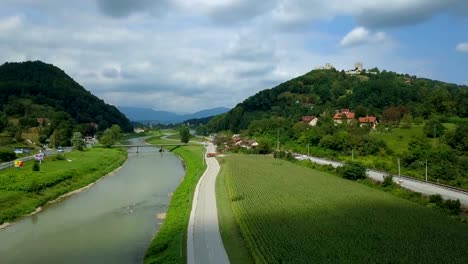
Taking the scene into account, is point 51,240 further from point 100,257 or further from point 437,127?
point 437,127

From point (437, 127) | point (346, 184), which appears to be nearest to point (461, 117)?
point (437, 127)

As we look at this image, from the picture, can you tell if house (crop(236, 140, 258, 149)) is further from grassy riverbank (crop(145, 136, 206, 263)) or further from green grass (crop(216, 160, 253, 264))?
grassy riverbank (crop(145, 136, 206, 263))

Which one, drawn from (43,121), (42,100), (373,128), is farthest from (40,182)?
(42,100)

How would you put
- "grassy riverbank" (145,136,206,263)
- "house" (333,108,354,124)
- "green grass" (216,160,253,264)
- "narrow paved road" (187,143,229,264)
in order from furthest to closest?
"house" (333,108,354,124), "grassy riverbank" (145,136,206,263), "narrow paved road" (187,143,229,264), "green grass" (216,160,253,264)

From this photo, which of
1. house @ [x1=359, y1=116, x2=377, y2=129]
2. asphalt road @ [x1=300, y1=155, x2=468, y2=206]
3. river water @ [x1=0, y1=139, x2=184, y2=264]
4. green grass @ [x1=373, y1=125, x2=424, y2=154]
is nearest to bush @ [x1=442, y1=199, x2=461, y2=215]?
asphalt road @ [x1=300, y1=155, x2=468, y2=206]

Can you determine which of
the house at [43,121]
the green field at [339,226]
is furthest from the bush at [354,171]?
the house at [43,121]

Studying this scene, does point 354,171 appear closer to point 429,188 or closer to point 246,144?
point 429,188

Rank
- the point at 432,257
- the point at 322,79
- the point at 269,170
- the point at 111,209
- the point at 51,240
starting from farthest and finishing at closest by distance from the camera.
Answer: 1. the point at 322,79
2. the point at 269,170
3. the point at 111,209
4. the point at 51,240
5. the point at 432,257

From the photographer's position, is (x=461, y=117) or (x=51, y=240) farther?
(x=461, y=117)
